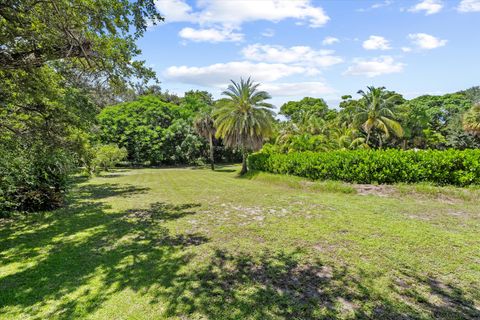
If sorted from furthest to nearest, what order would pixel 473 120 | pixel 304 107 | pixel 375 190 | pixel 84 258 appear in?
pixel 304 107 → pixel 473 120 → pixel 375 190 → pixel 84 258

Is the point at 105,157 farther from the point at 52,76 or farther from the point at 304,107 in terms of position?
the point at 304,107

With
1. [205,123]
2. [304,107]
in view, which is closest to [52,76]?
[205,123]

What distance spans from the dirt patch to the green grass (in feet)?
5.91

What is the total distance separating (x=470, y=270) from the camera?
4.58m

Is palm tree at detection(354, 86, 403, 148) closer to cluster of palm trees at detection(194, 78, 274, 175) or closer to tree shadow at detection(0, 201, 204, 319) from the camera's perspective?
cluster of palm trees at detection(194, 78, 274, 175)

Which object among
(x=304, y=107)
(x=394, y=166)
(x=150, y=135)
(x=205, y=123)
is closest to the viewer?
(x=394, y=166)

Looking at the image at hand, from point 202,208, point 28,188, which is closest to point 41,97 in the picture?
point 28,188

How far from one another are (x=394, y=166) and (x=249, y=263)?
9.35 metres

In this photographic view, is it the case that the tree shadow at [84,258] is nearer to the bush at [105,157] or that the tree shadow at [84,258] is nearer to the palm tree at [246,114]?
the palm tree at [246,114]

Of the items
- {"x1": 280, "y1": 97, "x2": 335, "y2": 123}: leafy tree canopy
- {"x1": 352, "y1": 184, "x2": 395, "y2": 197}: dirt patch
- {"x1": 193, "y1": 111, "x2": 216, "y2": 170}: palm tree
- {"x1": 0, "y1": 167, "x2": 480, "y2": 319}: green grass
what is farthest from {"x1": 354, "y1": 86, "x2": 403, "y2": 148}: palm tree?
{"x1": 280, "y1": 97, "x2": 335, "y2": 123}: leafy tree canopy

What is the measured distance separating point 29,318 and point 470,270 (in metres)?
6.66

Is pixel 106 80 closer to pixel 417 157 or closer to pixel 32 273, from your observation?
pixel 32 273

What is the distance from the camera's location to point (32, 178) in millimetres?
9727

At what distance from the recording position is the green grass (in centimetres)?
376
